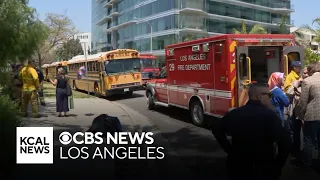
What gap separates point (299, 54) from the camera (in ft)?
31.0

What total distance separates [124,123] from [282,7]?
74191 millimetres

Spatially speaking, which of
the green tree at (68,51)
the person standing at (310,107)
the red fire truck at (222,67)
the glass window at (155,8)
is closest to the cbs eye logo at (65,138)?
the red fire truck at (222,67)

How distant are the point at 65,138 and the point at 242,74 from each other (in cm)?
437

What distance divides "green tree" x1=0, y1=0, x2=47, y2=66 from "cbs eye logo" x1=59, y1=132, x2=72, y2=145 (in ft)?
10.4

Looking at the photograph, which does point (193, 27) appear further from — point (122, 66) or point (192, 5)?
point (122, 66)

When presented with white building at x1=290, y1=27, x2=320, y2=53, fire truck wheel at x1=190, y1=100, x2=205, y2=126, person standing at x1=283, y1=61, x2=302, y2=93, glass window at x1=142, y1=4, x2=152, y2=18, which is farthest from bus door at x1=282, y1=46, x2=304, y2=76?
glass window at x1=142, y1=4, x2=152, y2=18

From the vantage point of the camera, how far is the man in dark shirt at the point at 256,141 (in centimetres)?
333

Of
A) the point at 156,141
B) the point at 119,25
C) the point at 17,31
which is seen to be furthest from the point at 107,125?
the point at 119,25

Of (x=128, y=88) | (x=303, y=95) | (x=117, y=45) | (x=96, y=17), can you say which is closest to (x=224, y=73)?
(x=303, y=95)

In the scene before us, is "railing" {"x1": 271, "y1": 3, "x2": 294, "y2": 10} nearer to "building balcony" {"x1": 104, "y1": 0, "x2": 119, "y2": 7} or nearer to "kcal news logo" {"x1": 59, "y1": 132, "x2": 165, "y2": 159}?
"building balcony" {"x1": 104, "y1": 0, "x2": 119, "y2": 7}

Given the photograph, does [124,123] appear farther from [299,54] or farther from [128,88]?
[128,88]

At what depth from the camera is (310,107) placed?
19.0 feet

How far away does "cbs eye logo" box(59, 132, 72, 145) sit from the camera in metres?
7.93

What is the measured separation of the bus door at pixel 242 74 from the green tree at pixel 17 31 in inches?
251
